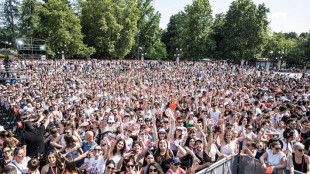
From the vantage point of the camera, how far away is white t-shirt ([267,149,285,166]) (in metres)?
3.88

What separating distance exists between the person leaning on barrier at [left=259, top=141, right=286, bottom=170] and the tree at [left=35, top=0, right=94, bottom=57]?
3400 centimetres

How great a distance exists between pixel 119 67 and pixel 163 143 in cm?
2442

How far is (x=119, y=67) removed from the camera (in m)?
27.5

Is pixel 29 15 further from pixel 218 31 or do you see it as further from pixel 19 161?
pixel 19 161

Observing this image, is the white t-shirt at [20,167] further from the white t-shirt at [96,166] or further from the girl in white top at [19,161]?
the white t-shirt at [96,166]

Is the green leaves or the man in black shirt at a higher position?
the green leaves

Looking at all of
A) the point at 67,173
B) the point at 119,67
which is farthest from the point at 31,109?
the point at 119,67

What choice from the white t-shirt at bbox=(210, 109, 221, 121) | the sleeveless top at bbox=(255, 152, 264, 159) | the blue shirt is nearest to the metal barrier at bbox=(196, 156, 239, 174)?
the sleeveless top at bbox=(255, 152, 264, 159)

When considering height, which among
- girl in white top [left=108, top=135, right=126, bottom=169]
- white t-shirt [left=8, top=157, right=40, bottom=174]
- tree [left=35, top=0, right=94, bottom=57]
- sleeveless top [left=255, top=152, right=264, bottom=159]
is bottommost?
sleeveless top [left=255, top=152, right=264, bottom=159]

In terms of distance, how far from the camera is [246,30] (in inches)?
1457

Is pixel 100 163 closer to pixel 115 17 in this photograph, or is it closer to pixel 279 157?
pixel 279 157

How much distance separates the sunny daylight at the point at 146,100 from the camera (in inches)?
156

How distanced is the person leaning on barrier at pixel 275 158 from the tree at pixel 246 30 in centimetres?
3652

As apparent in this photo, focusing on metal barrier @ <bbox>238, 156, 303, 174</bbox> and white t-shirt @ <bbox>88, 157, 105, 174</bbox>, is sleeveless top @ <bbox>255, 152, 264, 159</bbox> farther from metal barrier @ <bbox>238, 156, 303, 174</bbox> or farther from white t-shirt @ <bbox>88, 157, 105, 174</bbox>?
white t-shirt @ <bbox>88, 157, 105, 174</bbox>
